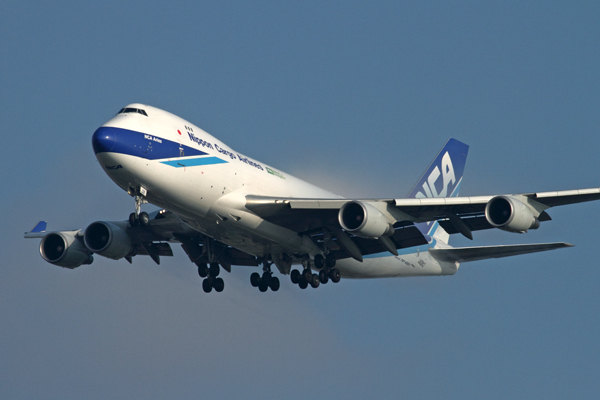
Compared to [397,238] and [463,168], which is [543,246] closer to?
[397,238]

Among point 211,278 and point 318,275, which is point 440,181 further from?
point 211,278

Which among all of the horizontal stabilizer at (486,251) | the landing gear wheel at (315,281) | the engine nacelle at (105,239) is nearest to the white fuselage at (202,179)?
the landing gear wheel at (315,281)

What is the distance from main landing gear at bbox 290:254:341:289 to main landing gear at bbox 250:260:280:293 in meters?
2.08

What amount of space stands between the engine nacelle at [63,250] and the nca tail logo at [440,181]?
60.6ft

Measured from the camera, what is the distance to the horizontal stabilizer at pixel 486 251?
33.8 m

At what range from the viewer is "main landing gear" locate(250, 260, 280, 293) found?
37.8 metres

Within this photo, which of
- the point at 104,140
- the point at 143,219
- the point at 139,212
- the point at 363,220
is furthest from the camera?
the point at 363,220

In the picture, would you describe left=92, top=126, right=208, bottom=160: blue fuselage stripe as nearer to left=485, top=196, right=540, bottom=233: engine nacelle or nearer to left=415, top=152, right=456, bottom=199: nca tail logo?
left=485, top=196, right=540, bottom=233: engine nacelle

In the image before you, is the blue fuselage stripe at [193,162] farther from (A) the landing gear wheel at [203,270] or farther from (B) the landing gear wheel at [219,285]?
(B) the landing gear wheel at [219,285]

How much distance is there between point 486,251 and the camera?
3775 cm

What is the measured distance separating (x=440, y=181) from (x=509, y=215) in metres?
16.1

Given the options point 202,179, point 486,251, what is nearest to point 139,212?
point 202,179

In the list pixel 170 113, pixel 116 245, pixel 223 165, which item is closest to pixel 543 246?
pixel 223 165

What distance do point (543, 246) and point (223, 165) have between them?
1452 centimetres
